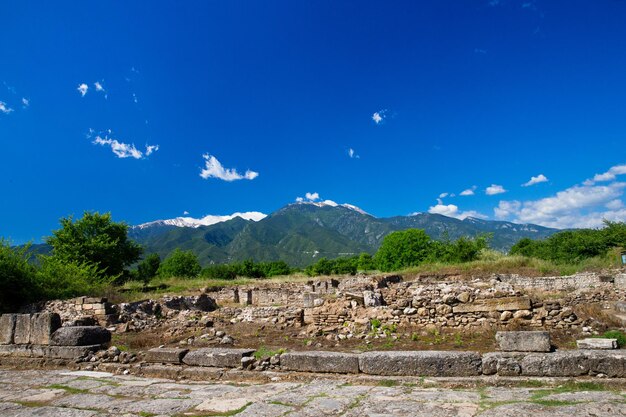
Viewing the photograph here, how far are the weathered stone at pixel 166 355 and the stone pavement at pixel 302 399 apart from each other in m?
0.94

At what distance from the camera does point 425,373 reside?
18.5 feet

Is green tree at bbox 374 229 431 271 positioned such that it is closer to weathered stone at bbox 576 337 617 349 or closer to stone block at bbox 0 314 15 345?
weathered stone at bbox 576 337 617 349

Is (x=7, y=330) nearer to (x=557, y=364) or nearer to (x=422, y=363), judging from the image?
(x=422, y=363)

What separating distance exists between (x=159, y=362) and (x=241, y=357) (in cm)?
173

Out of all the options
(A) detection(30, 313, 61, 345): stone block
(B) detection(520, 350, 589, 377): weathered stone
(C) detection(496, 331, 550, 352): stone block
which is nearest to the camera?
(B) detection(520, 350, 589, 377): weathered stone

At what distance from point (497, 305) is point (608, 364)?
16.3 ft

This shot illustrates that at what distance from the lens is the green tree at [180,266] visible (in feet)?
216

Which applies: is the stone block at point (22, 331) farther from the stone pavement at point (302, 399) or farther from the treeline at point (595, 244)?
the treeline at point (595, 244)

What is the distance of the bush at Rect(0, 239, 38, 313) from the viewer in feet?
52.6

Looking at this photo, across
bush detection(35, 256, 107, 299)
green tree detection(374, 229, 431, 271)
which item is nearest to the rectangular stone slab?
bush detection(35, 256, 107, 299)

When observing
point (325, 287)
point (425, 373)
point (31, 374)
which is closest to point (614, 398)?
point (425, 373)

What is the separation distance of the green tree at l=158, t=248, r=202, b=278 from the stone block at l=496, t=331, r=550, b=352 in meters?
63.7

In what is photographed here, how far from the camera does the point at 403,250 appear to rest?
2041 inches

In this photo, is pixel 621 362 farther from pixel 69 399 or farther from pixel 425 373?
pixel 69 399
